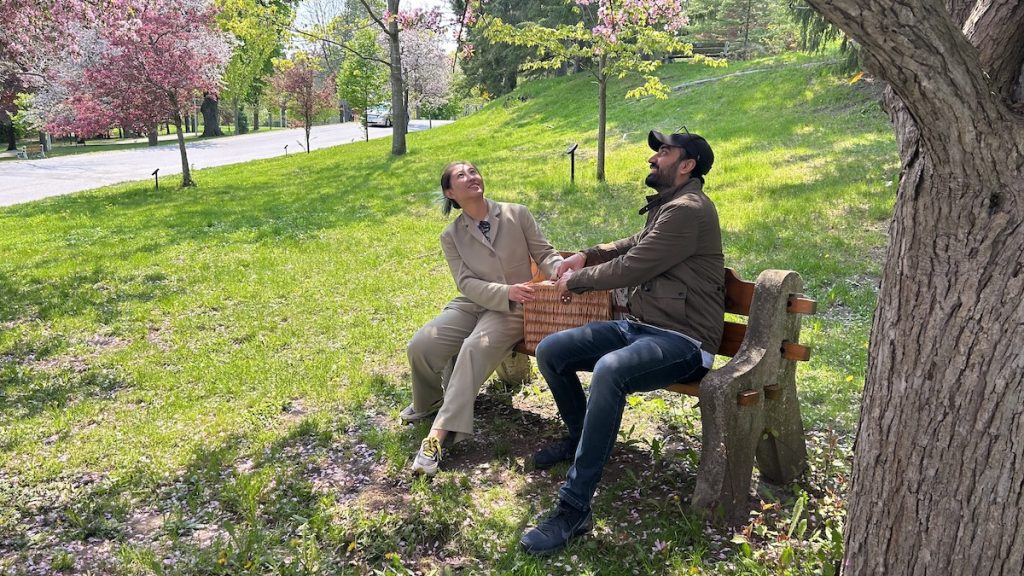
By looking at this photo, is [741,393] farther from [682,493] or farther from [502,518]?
[502,518]

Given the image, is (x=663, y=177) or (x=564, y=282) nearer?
(x=663, y=177)

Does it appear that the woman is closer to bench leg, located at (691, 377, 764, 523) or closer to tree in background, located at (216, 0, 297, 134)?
bench leg, located at (691, 377, 764, 523)

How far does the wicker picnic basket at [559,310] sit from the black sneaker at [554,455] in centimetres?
56

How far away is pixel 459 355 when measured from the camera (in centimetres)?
393

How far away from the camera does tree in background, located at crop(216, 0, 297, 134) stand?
15070 mm

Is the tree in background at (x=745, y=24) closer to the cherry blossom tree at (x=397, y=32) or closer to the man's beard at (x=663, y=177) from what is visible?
the cherry blossom tree at (x=397, y=32)

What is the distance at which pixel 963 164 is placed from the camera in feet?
6.46

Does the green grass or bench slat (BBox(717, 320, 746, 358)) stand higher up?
bench slat (BBox(717, 320, 746, 358))

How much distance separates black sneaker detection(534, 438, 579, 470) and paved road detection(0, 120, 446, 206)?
1628 centimetres

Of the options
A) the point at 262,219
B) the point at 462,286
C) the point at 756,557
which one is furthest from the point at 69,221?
the point at 756,557

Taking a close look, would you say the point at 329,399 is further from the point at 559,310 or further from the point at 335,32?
the point at 335,32

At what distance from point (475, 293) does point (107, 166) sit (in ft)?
82.2

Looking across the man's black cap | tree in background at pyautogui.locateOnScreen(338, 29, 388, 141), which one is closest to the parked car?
tree in background at pyautogui.locateOnScreen(338, 29, 388, 141)

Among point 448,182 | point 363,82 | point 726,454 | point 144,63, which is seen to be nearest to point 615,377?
point 726,454
